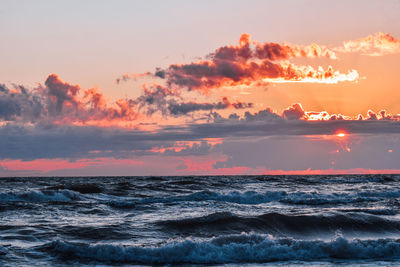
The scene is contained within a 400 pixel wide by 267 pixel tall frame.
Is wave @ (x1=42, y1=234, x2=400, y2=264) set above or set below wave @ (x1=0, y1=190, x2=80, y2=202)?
below

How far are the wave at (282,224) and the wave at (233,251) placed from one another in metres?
3.45

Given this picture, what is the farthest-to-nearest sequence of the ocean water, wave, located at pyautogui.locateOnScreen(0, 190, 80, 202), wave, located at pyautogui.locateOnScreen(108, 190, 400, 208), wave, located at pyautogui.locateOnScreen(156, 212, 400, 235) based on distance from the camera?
wave, located at pyautogui.locateOnScreen(0, 190, 80, 202)
wave, located at pyautogui.locateOnScreen(108, 190, 400, 208)
wave, located at pyautogui.locateOnScreen(156, 212, 400, 235)
the ocean water

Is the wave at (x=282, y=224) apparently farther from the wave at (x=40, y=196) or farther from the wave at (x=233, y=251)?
the wave at (x=40, y=196)

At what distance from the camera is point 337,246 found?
47.0 feet

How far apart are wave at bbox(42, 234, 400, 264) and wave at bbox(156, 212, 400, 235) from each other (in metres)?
3.45

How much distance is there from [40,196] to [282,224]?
63.7 ft

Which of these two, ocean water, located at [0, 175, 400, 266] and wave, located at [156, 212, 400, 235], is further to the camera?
wave, located at [156, 212, 400, 235]

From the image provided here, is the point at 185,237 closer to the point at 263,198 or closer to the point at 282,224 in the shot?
the point at 282,224

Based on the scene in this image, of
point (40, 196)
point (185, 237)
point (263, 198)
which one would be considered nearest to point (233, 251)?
point (185, 237)

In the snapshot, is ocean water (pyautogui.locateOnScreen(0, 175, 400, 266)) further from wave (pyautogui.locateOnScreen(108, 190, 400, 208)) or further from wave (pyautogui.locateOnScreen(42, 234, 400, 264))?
wave (pyautogui.locateOnScreen(108, 190, 400, 208))

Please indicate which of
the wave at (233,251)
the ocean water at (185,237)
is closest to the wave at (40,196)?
the ocean water at (185,237)

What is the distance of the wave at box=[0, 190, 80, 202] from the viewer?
105 ft

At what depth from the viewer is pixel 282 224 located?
19.0 meters

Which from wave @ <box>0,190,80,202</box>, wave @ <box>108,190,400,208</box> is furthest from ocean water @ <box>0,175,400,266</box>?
wave @ <box>0,190,80,202</box>
